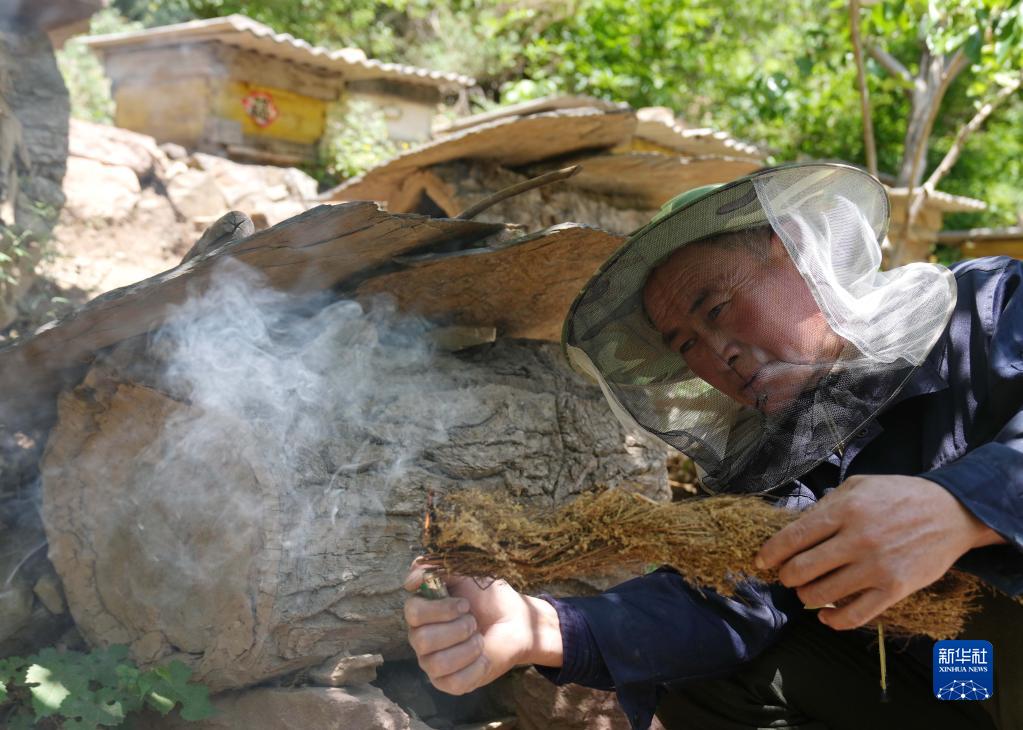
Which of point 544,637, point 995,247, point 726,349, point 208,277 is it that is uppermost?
point 208,277

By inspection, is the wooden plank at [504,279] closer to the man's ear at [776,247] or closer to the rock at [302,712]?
the man's ear at [776,247]

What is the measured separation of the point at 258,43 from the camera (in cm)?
852

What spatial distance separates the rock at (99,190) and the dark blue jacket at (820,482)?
5053 millimetres

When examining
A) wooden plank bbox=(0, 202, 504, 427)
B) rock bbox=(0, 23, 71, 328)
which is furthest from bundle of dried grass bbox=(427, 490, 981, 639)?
rock bbox=(0, 23, 71, 328)

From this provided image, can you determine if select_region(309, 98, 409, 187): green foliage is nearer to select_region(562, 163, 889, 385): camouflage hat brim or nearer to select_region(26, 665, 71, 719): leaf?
select_region(562, 163, 889, 385): camouflage hat brim

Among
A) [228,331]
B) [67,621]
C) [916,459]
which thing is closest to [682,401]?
[916,459]

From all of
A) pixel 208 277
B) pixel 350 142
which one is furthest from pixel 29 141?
pixel 350 142

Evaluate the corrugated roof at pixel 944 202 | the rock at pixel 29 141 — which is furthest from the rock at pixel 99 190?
the corrugated roof at pixel 944 202

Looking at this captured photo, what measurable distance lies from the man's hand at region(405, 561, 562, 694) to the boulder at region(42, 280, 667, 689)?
52 centimetres

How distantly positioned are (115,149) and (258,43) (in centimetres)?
242

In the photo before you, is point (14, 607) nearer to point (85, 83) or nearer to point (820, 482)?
point (820, 482)

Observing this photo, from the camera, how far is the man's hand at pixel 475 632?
59.0 inches

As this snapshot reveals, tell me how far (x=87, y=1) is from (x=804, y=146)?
1136cm

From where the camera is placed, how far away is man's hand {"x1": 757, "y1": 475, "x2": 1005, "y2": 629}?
137 centimetres
